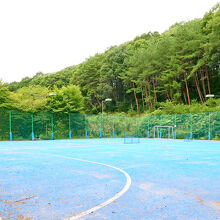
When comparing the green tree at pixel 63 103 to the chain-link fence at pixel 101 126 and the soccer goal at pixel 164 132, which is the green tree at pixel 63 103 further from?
the soccer goal at pixel 164 132

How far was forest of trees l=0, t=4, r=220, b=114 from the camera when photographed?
92.7 feet

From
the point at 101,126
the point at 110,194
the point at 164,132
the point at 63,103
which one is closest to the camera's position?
the point at 110,194

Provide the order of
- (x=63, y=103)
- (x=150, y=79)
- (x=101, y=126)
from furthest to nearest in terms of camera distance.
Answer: (x=150, y=79) < (x=63, y=103) < (x=101, y=126)

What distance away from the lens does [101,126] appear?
2772 centimetres

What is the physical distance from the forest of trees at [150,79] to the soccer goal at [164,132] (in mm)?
3320

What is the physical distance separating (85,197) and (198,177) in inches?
115

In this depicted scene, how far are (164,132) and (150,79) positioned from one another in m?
18.0

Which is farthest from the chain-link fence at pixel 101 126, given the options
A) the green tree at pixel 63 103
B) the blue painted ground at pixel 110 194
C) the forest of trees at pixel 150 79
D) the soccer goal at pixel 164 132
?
the blue painted ground at pixel 110 194

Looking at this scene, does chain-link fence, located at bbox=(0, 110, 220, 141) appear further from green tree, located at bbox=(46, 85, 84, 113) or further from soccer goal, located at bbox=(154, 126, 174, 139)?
green tree, located at bbox=(46, 85, 84, 113)

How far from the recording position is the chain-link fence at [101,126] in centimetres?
2144

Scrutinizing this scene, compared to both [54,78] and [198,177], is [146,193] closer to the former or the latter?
[198,177]

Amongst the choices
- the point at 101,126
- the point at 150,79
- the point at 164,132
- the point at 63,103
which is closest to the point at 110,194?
the point at 164,132

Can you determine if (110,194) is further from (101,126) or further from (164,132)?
(101,126)

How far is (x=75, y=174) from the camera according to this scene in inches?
233
